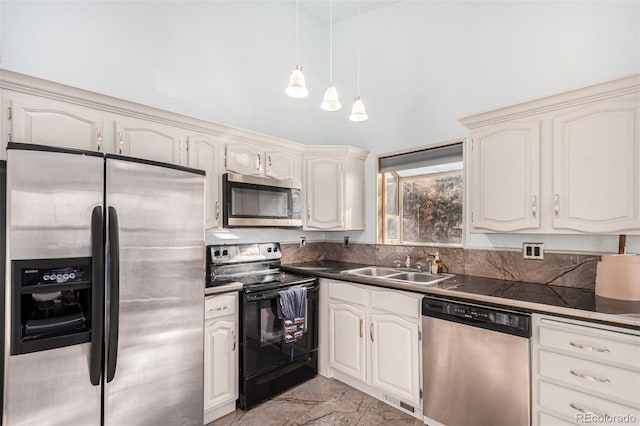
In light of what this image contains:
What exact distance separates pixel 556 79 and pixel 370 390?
111 inches

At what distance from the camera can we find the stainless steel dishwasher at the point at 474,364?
71.2 inches

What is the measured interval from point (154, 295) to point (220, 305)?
0.57 metres

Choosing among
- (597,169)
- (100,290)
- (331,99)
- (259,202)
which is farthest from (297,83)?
(597,169)

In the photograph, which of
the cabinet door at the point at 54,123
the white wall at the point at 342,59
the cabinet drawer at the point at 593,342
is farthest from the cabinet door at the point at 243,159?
the cabinet drawer at the point at 593,342

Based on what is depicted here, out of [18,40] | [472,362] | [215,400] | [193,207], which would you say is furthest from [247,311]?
[18,40]

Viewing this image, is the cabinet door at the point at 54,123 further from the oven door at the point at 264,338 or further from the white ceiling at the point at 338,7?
the white ceiling at the point at 338,7

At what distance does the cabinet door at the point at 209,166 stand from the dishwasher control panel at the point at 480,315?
1.73 m

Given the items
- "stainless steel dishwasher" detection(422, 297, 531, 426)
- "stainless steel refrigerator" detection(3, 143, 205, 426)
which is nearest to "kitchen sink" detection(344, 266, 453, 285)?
"stainless steel dishwasher" detection(422, 297, 531, 426)

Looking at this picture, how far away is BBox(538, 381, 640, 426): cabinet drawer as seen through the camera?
4.96ft

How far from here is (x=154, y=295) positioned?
5.97 feet

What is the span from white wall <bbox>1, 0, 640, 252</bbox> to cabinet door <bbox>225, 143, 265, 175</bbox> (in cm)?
52

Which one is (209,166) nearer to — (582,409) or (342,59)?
(342,59)

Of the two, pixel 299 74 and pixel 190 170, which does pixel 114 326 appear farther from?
pixel 299 74

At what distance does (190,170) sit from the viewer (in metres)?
2.04
